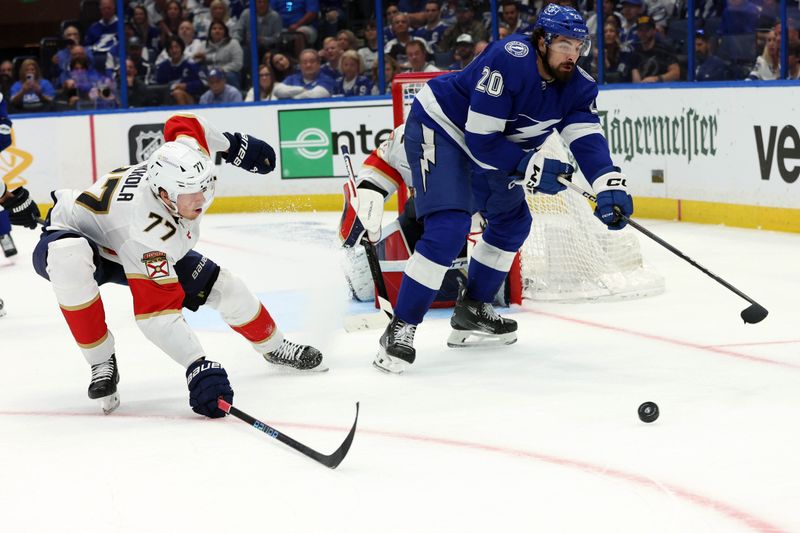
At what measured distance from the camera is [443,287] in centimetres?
497

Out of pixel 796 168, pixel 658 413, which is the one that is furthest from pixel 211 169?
pixel 796 168

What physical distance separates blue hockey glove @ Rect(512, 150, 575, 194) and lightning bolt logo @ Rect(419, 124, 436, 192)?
306mm

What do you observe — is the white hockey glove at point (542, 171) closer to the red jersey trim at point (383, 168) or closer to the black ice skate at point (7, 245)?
the red jersey trim at point (383, 168)

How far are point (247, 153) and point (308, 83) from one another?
18.4ft

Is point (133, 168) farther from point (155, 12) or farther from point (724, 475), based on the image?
point (155, 12)

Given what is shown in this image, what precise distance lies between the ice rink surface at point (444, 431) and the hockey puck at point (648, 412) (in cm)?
3

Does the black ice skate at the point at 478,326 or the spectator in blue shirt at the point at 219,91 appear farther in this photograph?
the spectator in blue shirt at the point at 219,91

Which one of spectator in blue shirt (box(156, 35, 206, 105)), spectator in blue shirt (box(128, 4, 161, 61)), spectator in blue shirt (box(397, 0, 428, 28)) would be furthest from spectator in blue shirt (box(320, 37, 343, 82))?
spectator in blue shirt (box(128, 4, 161, 61))

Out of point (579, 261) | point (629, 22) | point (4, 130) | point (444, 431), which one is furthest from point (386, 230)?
point (629, 22)

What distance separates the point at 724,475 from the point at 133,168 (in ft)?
6.09

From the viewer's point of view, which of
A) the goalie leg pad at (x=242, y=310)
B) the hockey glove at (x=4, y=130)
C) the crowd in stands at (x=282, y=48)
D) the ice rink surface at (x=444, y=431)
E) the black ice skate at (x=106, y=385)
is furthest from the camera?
the crowd in stands at (x=282, y=48)

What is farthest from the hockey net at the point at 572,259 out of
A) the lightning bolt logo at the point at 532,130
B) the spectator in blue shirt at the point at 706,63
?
the spectator in blue shirt at the point at 706,63

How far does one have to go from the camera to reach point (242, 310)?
11.9ft

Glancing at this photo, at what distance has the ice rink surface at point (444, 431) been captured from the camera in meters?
2.46
